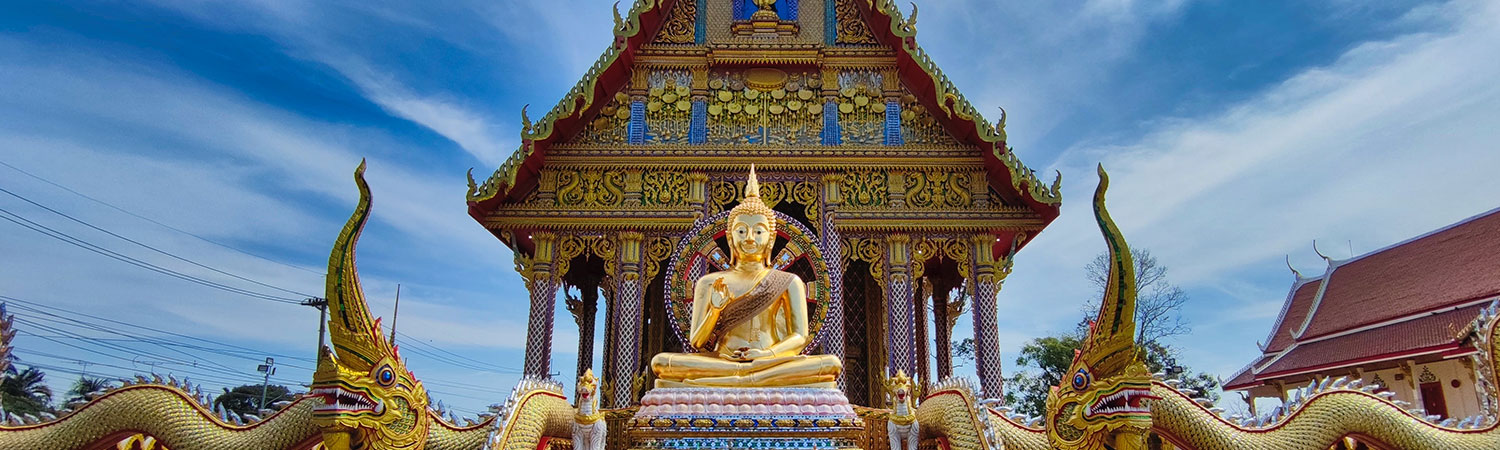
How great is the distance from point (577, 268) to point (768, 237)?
4948mm

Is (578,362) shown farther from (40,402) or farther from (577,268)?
(40,402)

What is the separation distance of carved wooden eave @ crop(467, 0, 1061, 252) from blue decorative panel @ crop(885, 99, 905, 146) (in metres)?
0.16

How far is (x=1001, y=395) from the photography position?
7434mm

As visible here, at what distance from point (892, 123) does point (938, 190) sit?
79 centimetres

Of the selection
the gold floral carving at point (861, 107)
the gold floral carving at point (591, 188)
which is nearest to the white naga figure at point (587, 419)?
the gold floral carving at point (591, 188)

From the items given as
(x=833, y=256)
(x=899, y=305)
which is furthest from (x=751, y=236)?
(x=899, y=305)

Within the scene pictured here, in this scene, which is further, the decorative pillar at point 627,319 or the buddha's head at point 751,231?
the decorative pillar at point 627,319

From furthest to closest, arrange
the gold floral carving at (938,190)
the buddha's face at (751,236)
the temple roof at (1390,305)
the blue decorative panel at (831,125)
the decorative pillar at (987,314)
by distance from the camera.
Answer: the temple roof at (1390,305) → the blue decorative panel at (831,125) → the gold floral carving at (938,190) → the decorative pillar at (987,314) → the buddha's face at (751,236)

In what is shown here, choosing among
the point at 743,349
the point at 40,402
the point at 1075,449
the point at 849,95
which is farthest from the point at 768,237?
the point at 40,402

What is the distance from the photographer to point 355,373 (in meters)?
3.51

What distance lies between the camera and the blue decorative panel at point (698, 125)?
8203 millimetres

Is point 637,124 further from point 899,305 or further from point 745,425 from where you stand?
point 745,425

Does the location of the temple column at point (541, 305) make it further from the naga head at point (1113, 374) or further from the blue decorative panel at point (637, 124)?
the naga head at point (1113, 374)

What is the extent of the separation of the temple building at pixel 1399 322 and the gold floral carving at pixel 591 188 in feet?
22.6
